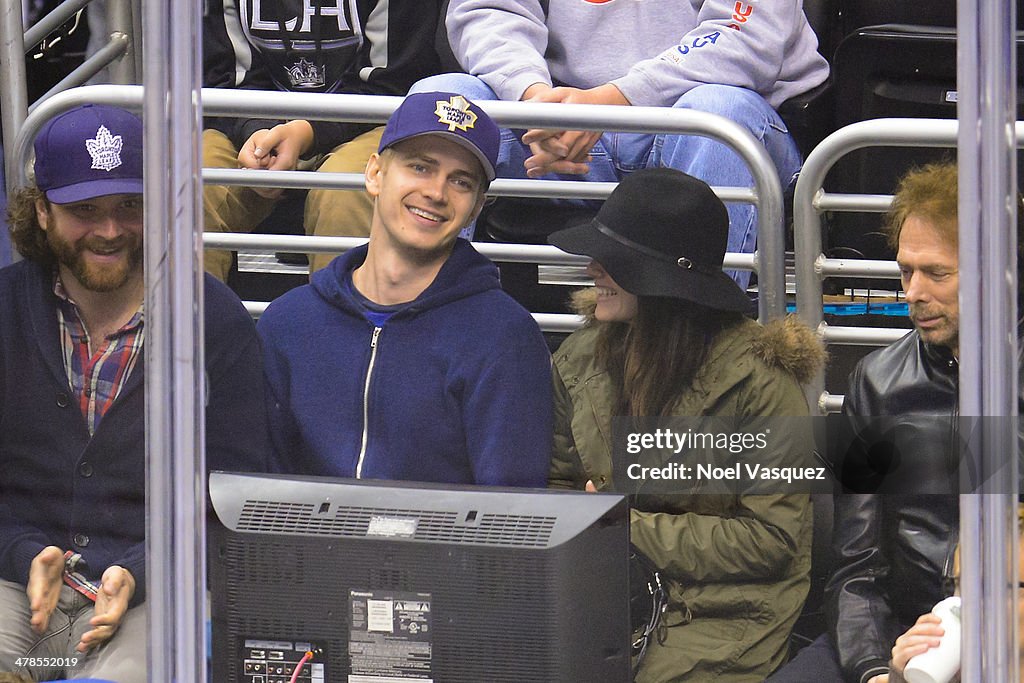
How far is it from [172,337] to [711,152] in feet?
1.95

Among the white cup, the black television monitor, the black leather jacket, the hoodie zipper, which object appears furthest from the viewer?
the hoodie zipper

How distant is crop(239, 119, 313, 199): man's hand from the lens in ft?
4.79

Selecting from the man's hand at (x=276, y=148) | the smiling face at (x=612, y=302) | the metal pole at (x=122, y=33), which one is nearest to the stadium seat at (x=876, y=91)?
the smiling face at (x=612, y=302)

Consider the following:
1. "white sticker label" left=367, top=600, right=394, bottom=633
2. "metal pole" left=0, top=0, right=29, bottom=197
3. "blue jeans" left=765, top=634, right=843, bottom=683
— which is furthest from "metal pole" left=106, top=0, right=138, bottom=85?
"blue jeans" left=765, top=634, right=843, bottom=683

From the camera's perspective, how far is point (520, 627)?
1.17 metres

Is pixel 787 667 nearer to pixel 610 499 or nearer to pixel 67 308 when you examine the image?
pixel 610 499

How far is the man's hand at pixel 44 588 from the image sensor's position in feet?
5.06

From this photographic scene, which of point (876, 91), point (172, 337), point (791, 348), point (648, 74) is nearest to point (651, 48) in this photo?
point (648, 74)

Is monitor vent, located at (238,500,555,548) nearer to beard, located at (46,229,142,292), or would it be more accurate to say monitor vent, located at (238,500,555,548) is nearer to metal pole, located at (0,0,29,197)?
beard, located at (46,229,142,292)

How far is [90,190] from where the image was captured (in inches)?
61.7

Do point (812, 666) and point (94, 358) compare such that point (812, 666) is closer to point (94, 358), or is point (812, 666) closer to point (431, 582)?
point (431, 582)

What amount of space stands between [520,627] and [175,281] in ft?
1.49

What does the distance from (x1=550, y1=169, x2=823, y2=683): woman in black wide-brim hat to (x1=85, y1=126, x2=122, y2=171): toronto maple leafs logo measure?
497 millimetres

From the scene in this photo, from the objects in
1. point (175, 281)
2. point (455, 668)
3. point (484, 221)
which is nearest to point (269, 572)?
point (455, 668)
